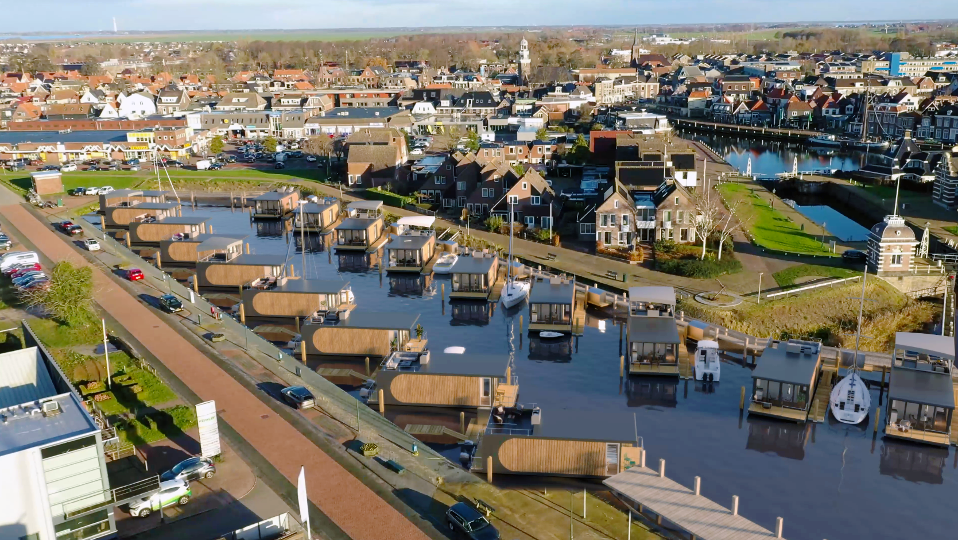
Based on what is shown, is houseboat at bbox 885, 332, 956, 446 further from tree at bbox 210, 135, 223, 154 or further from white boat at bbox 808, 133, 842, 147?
tree at bbox 210, 135, 223, 154

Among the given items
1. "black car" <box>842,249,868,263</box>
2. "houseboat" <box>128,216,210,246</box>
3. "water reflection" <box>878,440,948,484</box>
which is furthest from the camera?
"houseboat" <box>128,216,210,246</box>

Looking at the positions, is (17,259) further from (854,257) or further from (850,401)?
(854,257)

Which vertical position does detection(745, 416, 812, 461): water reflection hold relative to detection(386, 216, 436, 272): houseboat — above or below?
below

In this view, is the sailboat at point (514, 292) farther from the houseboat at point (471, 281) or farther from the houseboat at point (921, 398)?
the houseboat at point (921, 398)

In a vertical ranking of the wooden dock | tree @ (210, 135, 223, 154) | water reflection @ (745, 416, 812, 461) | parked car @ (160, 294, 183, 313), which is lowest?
water reflection @ (745, 416, 812, 461)

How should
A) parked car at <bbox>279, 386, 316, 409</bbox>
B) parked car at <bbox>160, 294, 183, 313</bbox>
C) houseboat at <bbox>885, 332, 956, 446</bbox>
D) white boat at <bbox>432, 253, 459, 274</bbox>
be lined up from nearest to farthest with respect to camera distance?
1. houseboat at <bbox>885, 332, 956, 446</bbox>
2. parked car at <bbox>279, 386, 316, 409</bbox>
3. parked car at <bbox>160, 294, 183, 313</bbox>
4. white boat at <bbox>432, 253, 459, 274</bbox>

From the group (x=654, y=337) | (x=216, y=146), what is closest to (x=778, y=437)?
(x=654, y=337)

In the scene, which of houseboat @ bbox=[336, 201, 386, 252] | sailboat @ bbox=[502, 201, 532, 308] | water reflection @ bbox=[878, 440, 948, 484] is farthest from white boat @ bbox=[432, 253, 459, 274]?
water reflection @ bbox=[878, 440, 948, 484]

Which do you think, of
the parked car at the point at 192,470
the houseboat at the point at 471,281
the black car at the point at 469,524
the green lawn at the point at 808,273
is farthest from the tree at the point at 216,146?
the black car at the point at 469,524

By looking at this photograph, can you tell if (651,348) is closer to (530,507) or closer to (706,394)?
(706,394)
